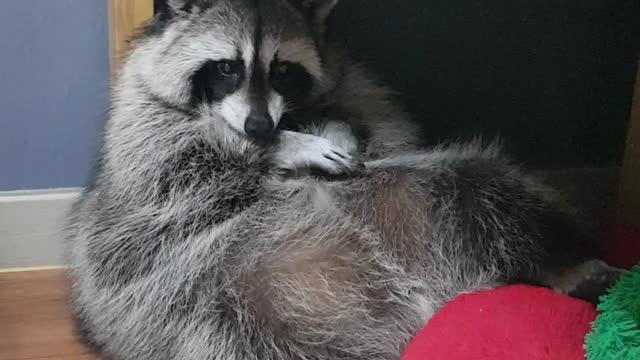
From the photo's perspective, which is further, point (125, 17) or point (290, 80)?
point (125, 17)

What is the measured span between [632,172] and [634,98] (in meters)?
0.13

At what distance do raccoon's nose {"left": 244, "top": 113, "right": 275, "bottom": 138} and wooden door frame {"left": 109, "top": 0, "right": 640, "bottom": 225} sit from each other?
353 mm

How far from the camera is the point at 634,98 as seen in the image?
174cm

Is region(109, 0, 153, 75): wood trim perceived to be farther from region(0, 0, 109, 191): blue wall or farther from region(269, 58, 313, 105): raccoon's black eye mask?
region(269, 58, 313, 105): raccoon's black eye mask

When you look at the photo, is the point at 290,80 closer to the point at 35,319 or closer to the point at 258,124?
the point at 258,124

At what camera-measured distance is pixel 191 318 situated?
129 cm

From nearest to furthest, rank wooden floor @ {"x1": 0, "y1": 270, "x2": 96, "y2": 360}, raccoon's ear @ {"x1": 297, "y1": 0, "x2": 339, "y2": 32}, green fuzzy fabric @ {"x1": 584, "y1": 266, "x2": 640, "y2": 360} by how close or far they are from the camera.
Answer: green fuzzy fabric @ {"x1": 584, "y1": 266, "x2": 640, "y2": 360} < raccoon's ear @ {"x1": 297, "y1": 0, "x2": 339, "y2": 32} < wooden floor @ {"x1": 0, "y1": 270, "x2": 96, "y2": 360}

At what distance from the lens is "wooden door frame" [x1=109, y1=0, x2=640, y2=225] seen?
1.57 meters

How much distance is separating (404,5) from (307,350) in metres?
0.73

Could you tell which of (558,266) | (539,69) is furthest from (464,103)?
(558,266)

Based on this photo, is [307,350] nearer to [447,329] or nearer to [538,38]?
[447,329]

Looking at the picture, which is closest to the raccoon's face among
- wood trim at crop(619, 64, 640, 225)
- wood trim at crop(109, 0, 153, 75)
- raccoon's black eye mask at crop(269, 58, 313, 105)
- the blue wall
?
raccoon's black eye mask at crop(269, 58, 313, 105)

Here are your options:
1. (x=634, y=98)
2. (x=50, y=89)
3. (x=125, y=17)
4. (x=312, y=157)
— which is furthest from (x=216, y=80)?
(x=634, y=98)

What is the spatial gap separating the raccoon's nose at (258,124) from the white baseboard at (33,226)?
22.4 inches
